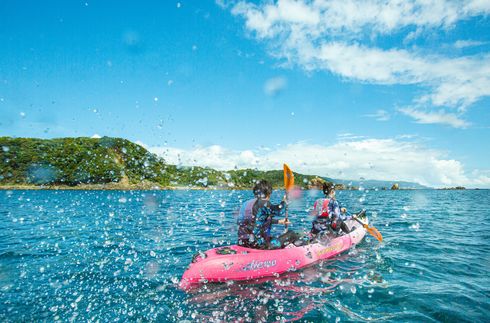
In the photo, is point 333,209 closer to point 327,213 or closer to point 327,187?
point 327,213

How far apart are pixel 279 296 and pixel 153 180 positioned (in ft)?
374

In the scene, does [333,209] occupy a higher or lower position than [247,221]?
higher

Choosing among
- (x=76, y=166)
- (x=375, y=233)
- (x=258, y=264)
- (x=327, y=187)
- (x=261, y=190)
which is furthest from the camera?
(x=76, y=166)

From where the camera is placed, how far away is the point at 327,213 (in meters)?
10.5

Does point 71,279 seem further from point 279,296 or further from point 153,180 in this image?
point 153,180

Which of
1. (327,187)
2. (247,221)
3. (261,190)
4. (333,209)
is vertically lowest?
(247,221)

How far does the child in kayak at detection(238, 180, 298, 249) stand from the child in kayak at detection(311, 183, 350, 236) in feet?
8.73

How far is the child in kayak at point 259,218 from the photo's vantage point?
7.99 m

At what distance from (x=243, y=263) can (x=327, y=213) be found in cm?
434

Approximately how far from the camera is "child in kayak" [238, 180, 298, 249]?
799cm

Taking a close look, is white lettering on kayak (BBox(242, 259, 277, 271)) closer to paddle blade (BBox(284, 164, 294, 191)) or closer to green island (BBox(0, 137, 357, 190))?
paddle blade (BBox(284, 164, 294, 191))

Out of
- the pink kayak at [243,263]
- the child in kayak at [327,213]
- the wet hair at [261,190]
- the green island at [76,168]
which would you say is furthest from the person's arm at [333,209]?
the green island at [76,168]

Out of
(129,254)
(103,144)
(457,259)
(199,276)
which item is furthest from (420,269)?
(103,144)

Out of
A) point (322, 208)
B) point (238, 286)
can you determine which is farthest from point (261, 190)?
point (322, 208)
